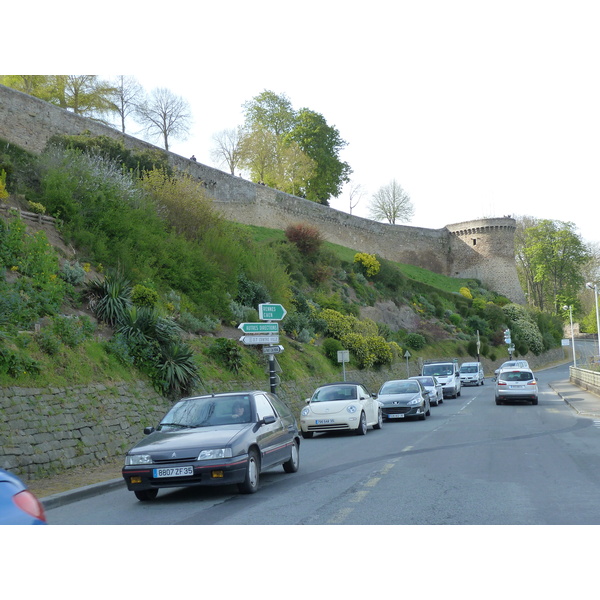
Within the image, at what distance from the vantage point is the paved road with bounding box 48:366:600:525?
7.64 m

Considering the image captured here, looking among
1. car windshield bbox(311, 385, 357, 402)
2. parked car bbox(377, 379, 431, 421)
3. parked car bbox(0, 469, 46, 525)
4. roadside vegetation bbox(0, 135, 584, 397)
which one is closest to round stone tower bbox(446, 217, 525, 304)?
roadside vegetation bbox(0, 135, 584, 397)

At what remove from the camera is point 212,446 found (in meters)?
9.34

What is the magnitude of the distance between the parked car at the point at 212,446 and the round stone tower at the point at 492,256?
81.2 m

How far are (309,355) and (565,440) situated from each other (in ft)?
54.5

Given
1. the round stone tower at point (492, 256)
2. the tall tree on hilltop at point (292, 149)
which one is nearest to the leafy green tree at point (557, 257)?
the round stone tower at point (492, 256)

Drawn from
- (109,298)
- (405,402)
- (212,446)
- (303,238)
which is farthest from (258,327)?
(303,238)

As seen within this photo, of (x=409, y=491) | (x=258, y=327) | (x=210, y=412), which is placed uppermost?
(x=258, y=327)

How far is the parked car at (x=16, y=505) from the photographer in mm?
4305

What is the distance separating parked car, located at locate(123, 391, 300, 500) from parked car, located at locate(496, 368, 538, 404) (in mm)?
19221

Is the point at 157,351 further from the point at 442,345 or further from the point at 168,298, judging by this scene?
the point at 442,345

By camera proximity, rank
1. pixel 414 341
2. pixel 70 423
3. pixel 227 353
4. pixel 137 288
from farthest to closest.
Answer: pixel 414 341
pixel 227 353
pixel 137 288
pixel 70 423

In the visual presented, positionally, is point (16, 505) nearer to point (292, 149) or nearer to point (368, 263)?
point (368, 263)

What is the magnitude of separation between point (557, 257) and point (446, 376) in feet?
188

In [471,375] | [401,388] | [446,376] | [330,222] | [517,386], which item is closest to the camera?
[401,388]
